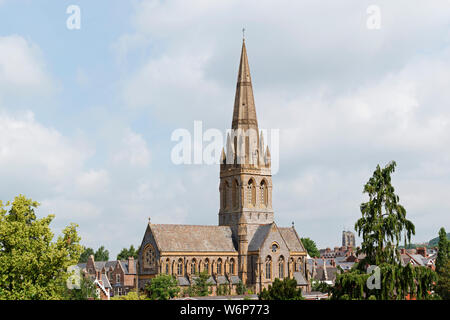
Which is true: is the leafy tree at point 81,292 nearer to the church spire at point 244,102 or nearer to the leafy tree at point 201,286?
the leafy tree at point 201,286

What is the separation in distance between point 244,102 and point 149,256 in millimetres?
29847

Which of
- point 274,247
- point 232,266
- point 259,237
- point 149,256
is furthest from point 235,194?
point 149,256

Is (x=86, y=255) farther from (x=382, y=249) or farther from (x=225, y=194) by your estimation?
(x=382, y=249)

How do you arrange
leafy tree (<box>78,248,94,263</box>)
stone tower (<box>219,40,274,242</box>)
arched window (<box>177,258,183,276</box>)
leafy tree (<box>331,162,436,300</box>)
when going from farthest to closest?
leafy tree (<box>78,248,94,263</box>), stone tower (<box>219,40,274,242</box>), arched window (<box>177,258,183,276</box>), leafy tree (<box>331,162,436,300</box>)

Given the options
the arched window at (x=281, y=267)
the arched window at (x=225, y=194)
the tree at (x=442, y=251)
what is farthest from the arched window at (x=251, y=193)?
the tree at (x=442, y=251)

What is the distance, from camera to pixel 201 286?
8206 centimetres

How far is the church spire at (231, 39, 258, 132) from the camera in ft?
314

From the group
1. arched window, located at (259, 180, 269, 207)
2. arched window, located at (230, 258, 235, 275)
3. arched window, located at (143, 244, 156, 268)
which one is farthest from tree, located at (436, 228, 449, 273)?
arched window, located at (143, 244, 156, 268)

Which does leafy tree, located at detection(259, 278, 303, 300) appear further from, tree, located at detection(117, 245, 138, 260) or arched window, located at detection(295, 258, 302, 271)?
tree, located at detection(117, 245, 138, 260)

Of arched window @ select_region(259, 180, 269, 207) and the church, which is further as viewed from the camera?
arched window @ select_region(259, 180, 269, 207)

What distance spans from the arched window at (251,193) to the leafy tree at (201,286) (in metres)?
14.9

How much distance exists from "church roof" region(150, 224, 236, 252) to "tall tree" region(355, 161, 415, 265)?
5129cm

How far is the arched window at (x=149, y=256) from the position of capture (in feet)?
278
